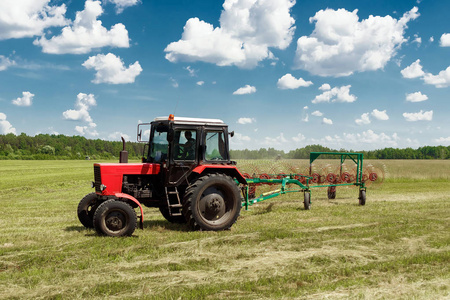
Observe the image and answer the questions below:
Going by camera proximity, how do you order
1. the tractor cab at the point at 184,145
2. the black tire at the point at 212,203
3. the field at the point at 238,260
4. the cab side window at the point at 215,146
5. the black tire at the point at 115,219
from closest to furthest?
the field at the point at 238,260 → the black tire at the point at 115,219 → the black tire at the point at 212,203 → the tractor cab at the point at 184,145 → the cab side window at the point at 215,146

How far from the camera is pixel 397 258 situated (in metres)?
6.64

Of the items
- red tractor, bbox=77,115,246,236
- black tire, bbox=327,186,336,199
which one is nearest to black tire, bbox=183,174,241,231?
red tractor, bbox=77,115,246,236

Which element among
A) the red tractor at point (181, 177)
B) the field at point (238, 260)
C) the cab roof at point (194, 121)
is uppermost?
the cab roof at point (194, 121)

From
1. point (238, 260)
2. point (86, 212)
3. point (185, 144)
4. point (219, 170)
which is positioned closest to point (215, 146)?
point (219, 170)

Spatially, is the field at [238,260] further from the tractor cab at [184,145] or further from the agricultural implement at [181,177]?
the tractor cab at [184,145]

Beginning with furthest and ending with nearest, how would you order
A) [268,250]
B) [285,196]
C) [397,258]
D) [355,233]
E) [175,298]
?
[285,196] < [355,233] < [268,250] < [397,258] < [175,298]

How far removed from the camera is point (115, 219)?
26.7ft

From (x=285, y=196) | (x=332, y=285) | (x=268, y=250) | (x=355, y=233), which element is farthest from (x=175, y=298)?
(x=285, y=196)

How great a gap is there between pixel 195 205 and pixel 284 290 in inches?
151

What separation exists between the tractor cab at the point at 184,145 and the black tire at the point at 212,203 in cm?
42

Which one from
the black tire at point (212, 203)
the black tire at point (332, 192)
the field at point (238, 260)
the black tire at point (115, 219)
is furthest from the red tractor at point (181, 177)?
the black tire at point (332, 192)

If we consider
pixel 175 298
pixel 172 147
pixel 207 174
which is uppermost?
pixel 172 147

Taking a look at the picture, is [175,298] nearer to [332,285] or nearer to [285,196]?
[332,285]

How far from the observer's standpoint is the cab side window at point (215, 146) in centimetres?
920
